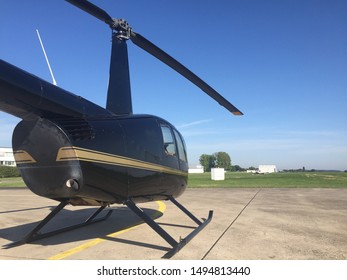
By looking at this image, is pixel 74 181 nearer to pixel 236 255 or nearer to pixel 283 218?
pixel 236 255

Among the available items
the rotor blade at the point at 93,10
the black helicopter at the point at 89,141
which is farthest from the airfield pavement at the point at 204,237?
the rotor blade at the point at 93,10

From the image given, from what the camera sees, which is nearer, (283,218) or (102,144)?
(102,144)

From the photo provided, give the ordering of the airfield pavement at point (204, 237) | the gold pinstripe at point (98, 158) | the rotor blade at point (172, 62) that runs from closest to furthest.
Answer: the gold pinstripe at point (98, 158) < the airfield pavement at point (204, 237) < the rotor blade at point (172, 62)

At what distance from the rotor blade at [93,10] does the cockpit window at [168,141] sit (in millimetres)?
2699

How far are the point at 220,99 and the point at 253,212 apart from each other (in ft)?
16.4

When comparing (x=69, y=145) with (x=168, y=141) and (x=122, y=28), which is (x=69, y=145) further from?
(x=122, y=28)

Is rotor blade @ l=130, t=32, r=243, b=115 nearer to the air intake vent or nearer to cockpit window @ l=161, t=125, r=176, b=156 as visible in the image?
cockpit window @ l=161, t=125, r=176, b=156

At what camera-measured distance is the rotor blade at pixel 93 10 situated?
6221mm

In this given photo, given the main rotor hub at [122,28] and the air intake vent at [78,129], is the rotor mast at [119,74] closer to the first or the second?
the main rotor hub at [122,28]

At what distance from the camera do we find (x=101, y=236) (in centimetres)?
818

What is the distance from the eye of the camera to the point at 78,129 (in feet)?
19.0

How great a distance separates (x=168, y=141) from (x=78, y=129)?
2.89m

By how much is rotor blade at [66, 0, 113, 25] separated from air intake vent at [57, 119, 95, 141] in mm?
2198
